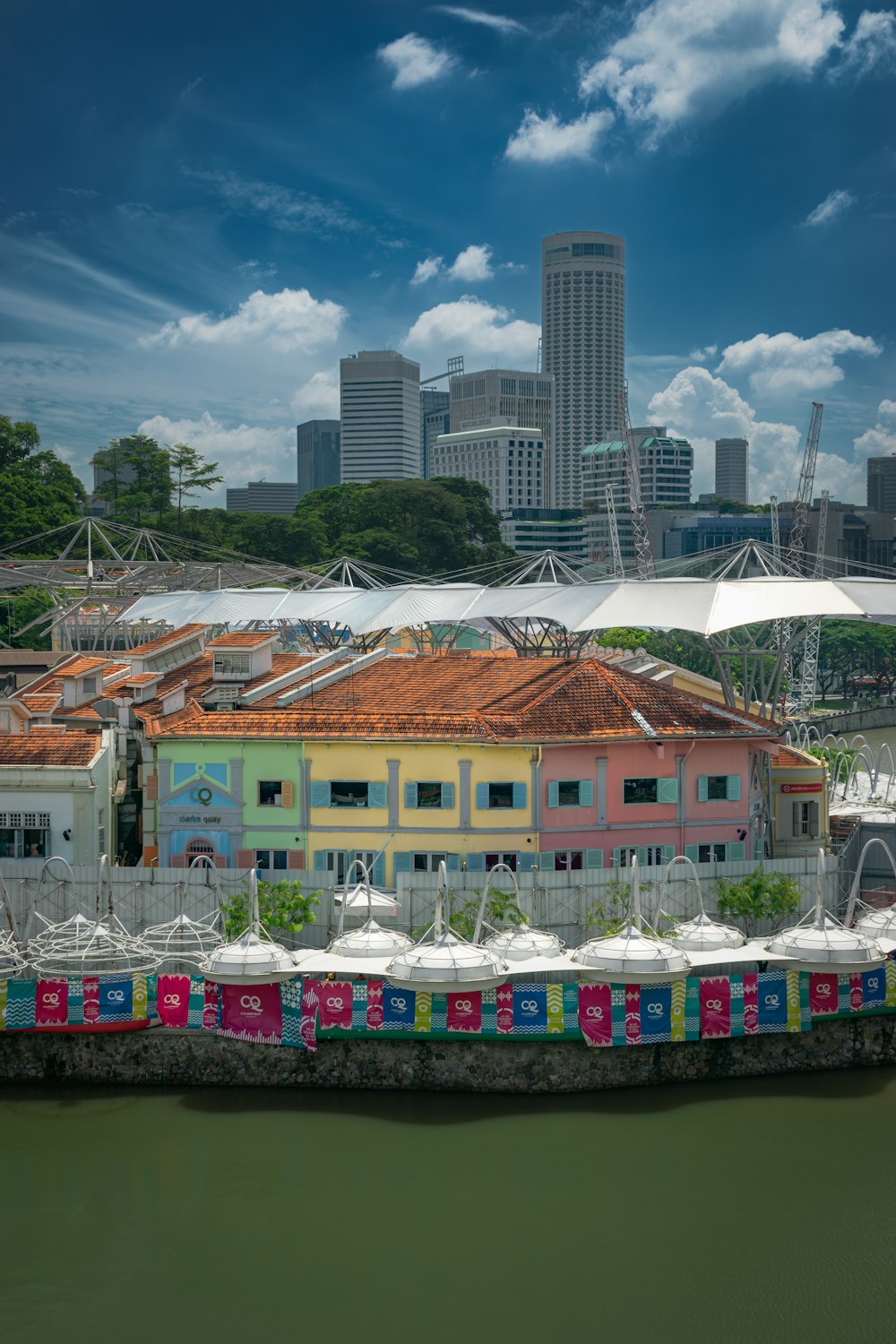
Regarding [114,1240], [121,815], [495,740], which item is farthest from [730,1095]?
[121,815]

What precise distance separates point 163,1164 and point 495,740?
13831mm

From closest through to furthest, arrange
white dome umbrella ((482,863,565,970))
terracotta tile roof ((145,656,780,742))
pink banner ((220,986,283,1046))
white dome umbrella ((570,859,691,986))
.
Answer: white dome umbrella ((570,859,691,986)) < pink banner ((220,986,283,1046)) < white dome umbrella ((482,863,565,970)) < terracotta tile roof ((145,656,780,742))

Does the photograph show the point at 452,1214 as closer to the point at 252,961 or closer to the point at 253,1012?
the point at 253,1012

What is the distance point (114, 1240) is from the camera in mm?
27562

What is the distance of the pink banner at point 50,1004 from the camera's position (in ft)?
109

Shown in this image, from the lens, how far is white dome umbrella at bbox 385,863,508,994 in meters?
32.3

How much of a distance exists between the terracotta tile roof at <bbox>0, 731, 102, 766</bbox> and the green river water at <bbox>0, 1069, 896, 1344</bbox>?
30.9 ft

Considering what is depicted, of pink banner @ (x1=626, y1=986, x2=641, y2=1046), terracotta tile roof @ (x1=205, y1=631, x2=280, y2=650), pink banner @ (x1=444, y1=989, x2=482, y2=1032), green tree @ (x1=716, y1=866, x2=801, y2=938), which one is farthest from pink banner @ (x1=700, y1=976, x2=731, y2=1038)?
terracotta tile roof @ (x1=205, y1=631, x2=280, y2=650)

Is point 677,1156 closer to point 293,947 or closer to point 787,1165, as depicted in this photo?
point 787,1165

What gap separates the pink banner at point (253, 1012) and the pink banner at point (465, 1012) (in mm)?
3986

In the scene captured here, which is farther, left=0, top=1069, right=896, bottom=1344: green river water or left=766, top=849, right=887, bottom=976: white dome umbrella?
left=766, top=849, right=887, bottom=976: white dome umbrella

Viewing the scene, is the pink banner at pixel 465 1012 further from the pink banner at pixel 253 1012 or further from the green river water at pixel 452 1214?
the pink banner at pixel 253 1012

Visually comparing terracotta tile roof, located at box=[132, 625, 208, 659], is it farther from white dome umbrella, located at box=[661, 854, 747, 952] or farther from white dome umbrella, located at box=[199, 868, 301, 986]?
white dome umbrella, located at box=[661, 854, 747, 952]

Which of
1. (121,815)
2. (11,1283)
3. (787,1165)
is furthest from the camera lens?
(121,815)
